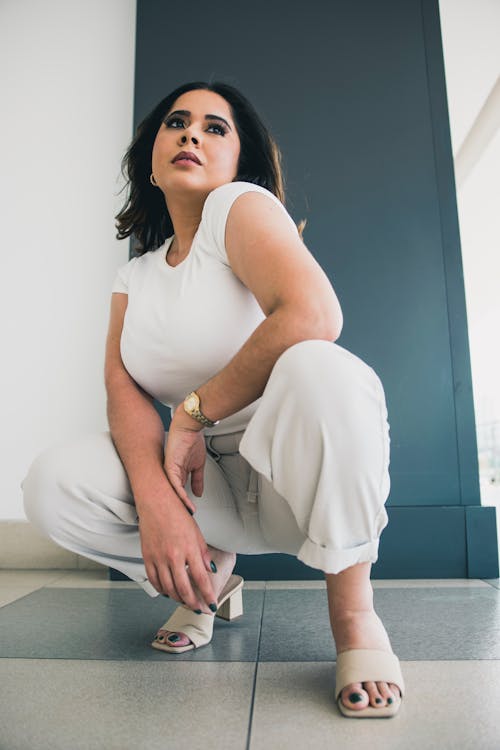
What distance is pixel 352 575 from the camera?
922 mm

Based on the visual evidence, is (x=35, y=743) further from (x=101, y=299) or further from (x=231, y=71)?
(x=231, y=71)

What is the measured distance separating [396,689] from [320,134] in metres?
2.01

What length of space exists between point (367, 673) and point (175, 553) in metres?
0.34

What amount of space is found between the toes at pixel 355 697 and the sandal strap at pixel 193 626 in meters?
0.41


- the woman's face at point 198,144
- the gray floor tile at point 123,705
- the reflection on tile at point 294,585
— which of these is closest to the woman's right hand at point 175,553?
the gray floor tile at point 123,705

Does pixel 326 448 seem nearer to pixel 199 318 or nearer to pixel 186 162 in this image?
pixel 199 318

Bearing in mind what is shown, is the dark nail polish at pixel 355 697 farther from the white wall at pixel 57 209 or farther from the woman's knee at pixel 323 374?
the white wall at pixel 57 209

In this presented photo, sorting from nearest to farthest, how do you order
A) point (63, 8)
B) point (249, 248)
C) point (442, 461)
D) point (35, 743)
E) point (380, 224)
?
point (35, 743)
point (249, 248)
point (442, 461)
point (380, 224)
point (63, 8)

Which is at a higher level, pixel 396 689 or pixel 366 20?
pixel 366 20

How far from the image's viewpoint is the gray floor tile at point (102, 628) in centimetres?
111

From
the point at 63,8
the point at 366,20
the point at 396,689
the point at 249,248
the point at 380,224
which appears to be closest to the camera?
the point at 396,689

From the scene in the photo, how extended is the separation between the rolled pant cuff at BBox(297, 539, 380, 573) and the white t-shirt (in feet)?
1.30

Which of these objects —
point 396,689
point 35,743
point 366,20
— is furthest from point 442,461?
point 366,20

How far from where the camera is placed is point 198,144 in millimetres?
1278
